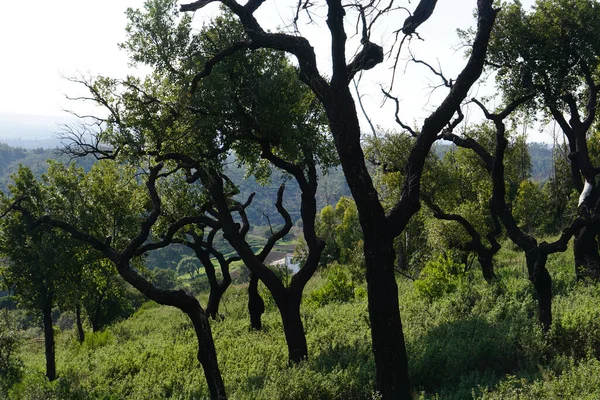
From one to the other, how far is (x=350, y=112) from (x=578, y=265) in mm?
10269

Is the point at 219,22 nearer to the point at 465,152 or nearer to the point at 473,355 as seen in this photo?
the point at 473,355

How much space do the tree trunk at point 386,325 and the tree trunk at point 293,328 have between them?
4260mm

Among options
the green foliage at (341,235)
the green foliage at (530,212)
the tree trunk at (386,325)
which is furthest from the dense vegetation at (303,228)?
the green foliage at (341,235)

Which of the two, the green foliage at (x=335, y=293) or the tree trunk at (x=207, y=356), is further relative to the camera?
the green foliage at (x=335, y=293)

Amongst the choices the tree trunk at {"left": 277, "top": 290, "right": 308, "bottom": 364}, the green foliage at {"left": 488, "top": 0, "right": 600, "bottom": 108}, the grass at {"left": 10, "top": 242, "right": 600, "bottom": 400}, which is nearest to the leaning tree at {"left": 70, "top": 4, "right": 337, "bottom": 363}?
the tree trunk at {"left": 277, "top": 290, "right": 308, "bottom": 364}

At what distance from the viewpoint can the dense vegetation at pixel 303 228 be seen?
314 inches

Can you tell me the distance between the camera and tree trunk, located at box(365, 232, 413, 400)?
7.75 m

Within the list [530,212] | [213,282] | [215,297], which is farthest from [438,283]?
[530,212]

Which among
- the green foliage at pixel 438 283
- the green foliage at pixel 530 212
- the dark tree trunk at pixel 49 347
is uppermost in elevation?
the green foliage at pixel 530 212

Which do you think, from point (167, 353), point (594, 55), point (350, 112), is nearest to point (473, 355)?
point (350, 112)

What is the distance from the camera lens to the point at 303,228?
44.4ft

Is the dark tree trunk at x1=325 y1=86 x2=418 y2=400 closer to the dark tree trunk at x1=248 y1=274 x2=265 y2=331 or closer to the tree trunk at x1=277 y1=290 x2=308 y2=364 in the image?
the tree trunk at x1=277 y1=290 x2=308 y2=364

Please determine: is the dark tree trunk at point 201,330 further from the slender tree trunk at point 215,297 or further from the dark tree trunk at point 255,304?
the slender tree trunk at point 215,297

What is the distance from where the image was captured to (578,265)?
14.0 metres
